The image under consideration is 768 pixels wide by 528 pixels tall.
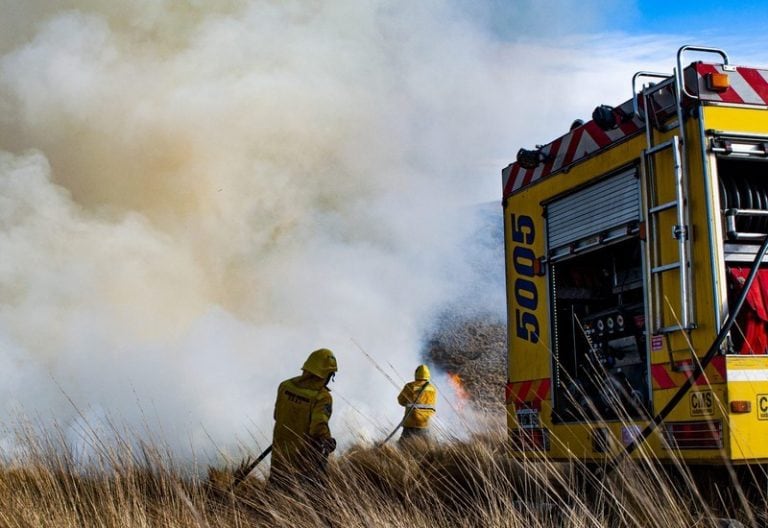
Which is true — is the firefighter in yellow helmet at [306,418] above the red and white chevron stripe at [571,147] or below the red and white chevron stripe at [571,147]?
below

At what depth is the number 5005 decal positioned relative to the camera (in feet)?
23.6

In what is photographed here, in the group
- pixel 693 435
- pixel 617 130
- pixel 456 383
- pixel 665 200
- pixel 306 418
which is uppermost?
pixel 617 130

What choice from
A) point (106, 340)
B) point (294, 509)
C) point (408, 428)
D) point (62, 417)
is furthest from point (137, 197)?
point (294, 509)

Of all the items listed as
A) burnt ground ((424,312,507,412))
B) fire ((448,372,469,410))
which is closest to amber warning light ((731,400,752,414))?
fire ((448,372,469,410))

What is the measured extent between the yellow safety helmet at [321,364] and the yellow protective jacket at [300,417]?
0.08 meters

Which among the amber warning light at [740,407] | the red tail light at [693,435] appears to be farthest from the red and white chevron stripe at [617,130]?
the red tail light at [693,435]

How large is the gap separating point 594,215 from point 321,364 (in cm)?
255

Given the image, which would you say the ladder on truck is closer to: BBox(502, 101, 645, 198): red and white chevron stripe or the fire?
BBox(502, 101, 645, 198): red and white chevron stripe

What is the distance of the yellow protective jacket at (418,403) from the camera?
39.5ft

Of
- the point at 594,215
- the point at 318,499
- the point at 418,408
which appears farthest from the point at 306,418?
the point at 418,408

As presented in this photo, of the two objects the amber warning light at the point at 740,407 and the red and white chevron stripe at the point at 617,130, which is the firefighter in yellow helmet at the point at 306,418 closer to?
the red and white chevron stripe at the point at 617,130

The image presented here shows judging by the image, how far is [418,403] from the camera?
12.2 metres

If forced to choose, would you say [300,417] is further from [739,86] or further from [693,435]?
[739,86]

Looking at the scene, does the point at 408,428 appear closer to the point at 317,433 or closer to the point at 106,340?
the point at 317,433
